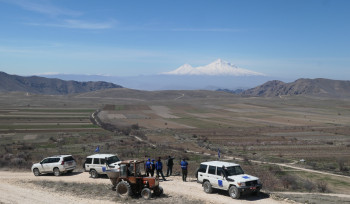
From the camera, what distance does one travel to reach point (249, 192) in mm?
19125

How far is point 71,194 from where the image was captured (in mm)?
21797

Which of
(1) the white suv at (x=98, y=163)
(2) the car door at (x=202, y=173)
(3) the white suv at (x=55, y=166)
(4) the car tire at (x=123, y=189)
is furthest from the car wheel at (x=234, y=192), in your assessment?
(3) the white suv at (x=55, y=166)

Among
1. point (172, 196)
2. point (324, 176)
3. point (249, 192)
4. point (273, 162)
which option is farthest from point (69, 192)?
point (273, 162)

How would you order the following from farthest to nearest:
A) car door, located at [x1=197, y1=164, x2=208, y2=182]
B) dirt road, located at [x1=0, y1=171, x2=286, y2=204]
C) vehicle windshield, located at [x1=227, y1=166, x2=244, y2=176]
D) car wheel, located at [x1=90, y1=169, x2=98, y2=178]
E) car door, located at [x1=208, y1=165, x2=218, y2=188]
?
car wheel, located at [x1=90, y1=169, x2=98, y2=178] → car door, located at [x1=197, y1=164, x2=208, y2=182] → car door, located at [x1=208, y1=165, x2=218, y2=188] → vehicle windshield, located at [x1=227, y1=166, x2=244, y2=176] → dirt road, located at [x1=0, y1=171, x2=286, y2=204]

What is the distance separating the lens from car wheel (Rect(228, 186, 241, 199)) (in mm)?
19016

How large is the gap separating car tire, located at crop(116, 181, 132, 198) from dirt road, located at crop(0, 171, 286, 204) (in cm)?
78

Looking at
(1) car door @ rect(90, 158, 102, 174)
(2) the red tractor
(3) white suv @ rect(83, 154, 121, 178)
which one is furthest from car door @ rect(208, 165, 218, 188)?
(1) car door @ rect(90, 158, 102, 174)

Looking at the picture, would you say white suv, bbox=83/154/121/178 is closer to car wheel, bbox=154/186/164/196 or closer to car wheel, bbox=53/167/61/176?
car wheel, bbox=53/167/61/176

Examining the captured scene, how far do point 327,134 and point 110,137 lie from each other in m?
44.8

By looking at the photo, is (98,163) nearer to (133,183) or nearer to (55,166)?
(55,166)

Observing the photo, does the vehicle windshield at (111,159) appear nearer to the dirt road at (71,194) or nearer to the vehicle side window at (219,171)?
the dirt road at (71,194)

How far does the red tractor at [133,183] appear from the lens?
20.2 meters

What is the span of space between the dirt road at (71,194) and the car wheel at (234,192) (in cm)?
25

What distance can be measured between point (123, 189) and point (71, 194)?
371cm
